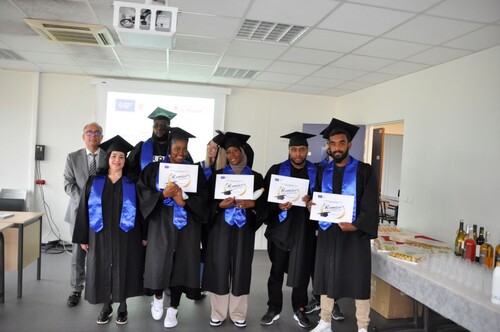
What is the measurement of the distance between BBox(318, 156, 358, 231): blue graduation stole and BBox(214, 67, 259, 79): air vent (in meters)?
2.65

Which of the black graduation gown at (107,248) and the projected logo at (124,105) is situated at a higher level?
the projected logo at (124,105)

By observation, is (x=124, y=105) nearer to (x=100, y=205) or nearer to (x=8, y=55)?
(x=8, y=55)

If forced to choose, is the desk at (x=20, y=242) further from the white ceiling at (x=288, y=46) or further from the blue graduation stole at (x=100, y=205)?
the white ceiling at (x=288, y=46)

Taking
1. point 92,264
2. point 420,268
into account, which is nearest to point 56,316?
point 92,264

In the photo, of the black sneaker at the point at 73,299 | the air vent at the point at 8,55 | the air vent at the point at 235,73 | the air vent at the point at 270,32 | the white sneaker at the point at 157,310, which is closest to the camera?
the white sneaker at the point at 157,310

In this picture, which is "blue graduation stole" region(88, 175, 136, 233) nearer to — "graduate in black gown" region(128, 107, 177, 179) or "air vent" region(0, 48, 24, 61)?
"graduate in black gown" region(128, 107, 177, 179)

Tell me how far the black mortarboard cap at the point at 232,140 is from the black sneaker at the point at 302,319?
1.63 metres

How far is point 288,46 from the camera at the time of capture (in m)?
3.92

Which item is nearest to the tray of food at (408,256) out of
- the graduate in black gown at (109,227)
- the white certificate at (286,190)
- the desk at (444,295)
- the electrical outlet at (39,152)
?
the desk at (444,295)

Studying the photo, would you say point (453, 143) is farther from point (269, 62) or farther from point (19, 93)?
point (19, 93)

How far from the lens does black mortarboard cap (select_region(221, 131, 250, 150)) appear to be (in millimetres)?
3041

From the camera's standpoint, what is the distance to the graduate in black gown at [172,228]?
2.94m

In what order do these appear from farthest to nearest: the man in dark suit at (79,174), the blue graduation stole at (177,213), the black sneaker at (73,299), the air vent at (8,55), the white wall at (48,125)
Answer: the white wall at (48,125) → the air vent at (8,55) → the man in dark suit at (79,174) → the black sneaker at (73,299) → the blue graduation stole at (177,213)

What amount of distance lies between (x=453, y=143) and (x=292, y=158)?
6.37ft
